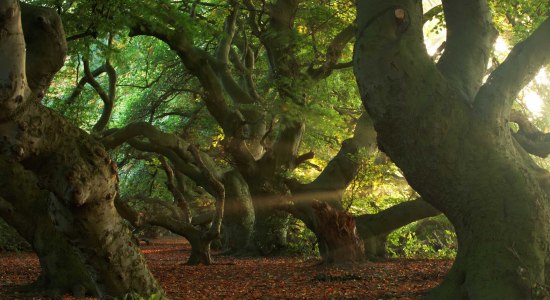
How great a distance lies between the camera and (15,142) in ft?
14.6

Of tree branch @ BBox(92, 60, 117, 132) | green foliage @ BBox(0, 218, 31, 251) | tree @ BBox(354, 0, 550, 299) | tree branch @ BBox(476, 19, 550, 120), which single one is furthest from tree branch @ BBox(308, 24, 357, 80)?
green foliage @ BBox(0, 218, 31, 251)

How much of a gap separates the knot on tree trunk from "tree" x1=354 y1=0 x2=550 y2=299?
21.6 ft

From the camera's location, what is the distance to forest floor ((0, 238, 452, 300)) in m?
8.86

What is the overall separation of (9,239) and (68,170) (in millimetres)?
19946

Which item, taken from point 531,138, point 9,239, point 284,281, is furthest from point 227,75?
point 9,239

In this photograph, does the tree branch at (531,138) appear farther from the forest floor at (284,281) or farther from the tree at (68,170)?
the tree at (68,170)

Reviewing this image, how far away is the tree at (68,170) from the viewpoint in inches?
171

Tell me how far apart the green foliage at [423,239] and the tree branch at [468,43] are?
11222 millimetres

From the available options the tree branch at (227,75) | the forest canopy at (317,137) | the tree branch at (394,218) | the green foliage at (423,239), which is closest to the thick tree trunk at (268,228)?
the forest canopy at (317,137)

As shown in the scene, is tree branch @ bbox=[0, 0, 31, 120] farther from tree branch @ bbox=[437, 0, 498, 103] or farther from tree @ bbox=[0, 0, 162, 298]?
tree branch @ bbox=[437, 0, 498, 103]

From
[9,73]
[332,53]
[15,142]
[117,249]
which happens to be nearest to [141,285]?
[117,249]

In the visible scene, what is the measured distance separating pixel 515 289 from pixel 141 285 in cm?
380

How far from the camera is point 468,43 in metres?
7.13

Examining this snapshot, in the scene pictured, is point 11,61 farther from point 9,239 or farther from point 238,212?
point 9,239
